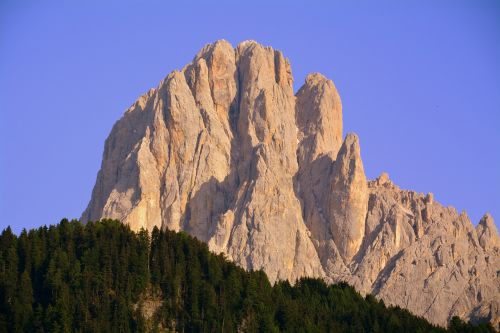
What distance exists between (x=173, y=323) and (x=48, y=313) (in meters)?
12.0

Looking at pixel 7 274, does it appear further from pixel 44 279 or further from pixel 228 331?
pixel 228 331

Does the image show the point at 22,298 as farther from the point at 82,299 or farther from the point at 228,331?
the point at 228,331

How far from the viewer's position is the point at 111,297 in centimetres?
19888

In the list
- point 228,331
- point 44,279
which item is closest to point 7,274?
point 44,279

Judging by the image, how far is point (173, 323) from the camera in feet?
654

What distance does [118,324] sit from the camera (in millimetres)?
195750

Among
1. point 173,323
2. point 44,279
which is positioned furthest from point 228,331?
point 44,279

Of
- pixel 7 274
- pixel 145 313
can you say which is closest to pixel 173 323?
pixel 145 313

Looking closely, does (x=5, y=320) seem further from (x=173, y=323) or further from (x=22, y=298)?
(x=173, y=323)

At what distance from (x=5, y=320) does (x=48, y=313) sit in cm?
373

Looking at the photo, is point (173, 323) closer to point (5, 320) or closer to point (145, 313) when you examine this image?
point (145, 313)

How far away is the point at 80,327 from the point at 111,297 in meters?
6.28

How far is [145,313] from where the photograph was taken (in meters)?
200

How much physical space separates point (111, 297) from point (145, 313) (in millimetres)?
3371
